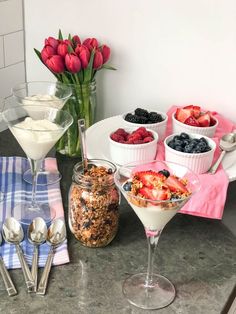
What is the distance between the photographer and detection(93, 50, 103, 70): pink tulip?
1229mm

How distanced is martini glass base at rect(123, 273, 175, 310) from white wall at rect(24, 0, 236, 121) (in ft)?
1.63

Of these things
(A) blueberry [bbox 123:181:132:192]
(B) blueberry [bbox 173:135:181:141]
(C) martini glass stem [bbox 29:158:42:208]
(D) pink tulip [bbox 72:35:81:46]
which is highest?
(D) pink tulip [bbox 72:35:81:46]

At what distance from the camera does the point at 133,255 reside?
98 cm

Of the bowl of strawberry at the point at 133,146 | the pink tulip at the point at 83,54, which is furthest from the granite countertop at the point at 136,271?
the pink tulip at the point at 83,54

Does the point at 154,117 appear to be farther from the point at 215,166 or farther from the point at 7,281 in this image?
the point at 7,281

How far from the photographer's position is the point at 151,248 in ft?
2.91

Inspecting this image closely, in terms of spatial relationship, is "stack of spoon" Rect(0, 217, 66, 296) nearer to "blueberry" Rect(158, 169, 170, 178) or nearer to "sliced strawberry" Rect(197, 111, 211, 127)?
"blueberry" Rect(158, 169, 170, 178)

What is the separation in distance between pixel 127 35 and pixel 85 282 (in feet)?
2.14

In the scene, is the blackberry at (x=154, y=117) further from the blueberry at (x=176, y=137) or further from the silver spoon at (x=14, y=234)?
the silver spoon at (x=14, y=234)

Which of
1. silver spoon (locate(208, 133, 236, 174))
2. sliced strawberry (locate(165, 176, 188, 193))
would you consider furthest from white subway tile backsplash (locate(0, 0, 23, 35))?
sliced strawberry (locate(165, 176, 188, 193))

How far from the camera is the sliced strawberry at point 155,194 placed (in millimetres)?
809

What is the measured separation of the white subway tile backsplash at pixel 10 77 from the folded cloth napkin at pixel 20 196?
24cm

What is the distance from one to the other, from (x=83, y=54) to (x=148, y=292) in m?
0.57

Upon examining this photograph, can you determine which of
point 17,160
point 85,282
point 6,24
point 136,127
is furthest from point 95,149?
point 6,24
